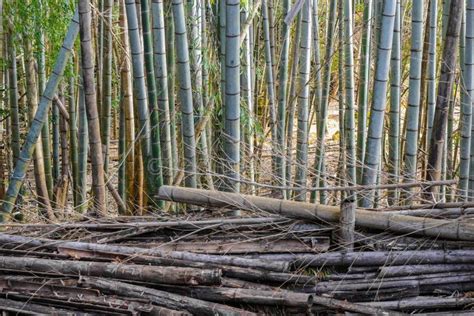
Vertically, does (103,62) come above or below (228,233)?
above

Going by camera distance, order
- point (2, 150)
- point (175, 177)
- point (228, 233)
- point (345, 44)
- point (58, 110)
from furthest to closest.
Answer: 1. point (2, 150)
2. point (58, 110)
3. point (345, 44)
4. point (175, 177)
5. point (228, 233)

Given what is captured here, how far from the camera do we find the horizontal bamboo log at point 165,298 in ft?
9.89

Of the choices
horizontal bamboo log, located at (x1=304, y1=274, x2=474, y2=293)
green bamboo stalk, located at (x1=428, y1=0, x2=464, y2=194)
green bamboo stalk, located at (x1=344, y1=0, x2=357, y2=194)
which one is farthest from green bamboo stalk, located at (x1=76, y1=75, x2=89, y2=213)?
horizontal bamboo log, located at (x1=304, y1=274, x2=474, y2=293)

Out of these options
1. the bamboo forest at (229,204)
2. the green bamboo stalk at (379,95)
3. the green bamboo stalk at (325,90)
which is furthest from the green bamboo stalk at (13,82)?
the green bamboo stalk at (379,95)

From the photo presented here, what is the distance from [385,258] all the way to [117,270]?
0.99 metres

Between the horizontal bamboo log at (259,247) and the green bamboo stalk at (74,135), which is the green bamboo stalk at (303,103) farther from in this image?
the horizontal bamboo log at (259,247)

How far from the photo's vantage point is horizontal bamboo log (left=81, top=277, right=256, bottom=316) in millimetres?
3014

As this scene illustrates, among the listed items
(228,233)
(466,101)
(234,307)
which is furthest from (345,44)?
(234,307)

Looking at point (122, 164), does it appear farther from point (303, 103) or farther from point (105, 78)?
point (303, 103)

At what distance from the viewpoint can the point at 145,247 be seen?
3.45 meters

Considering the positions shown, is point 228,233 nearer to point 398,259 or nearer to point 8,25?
point 398,259

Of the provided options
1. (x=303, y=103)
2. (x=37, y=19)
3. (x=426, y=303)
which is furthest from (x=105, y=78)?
(x=426, y=303)

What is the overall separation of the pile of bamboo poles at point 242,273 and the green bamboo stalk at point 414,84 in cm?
83

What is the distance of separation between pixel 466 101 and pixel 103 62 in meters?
2.52
